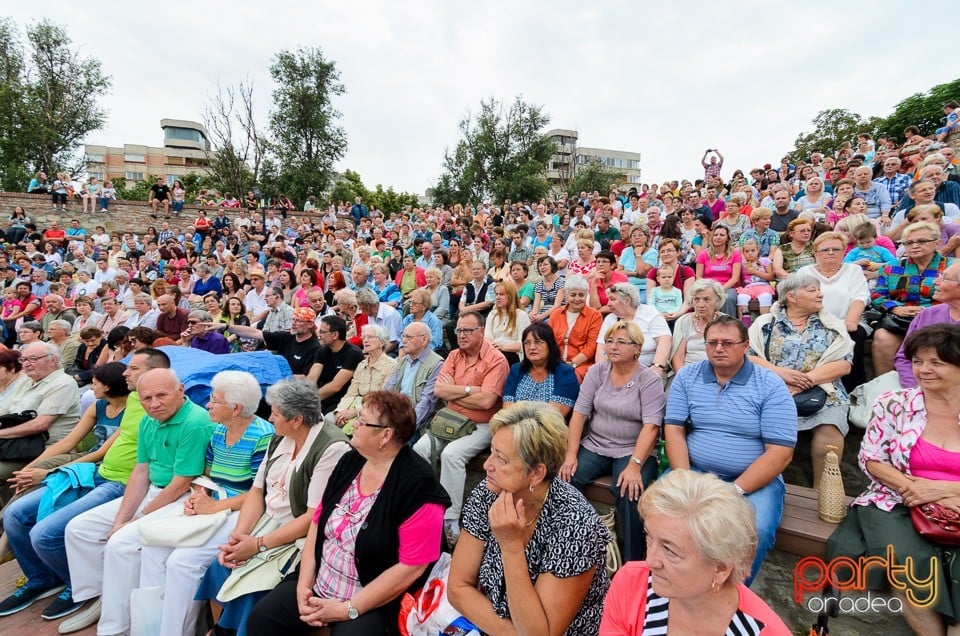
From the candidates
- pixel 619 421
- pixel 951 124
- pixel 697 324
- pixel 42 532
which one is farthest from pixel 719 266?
pixel 951 124

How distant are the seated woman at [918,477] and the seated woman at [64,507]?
181 inches

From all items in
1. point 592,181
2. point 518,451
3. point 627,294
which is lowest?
point 518,451

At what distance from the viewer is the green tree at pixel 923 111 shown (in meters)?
21.1

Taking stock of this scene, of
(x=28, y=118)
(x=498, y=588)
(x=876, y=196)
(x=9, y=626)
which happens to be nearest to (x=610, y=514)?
(x=498, y=588)

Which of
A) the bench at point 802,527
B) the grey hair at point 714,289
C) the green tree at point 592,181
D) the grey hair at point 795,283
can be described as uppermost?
the green tree at point 592,181

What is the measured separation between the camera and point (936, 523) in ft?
6.28

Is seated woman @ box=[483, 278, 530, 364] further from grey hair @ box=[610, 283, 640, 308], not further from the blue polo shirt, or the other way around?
the blue polo shirt

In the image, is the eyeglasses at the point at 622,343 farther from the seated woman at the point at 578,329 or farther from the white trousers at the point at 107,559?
the white trousers at the point at 107,559

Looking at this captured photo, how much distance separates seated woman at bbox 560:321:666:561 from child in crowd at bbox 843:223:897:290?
3.00 m

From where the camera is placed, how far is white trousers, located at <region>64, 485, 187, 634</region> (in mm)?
2758

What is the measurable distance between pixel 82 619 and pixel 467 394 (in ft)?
9.35

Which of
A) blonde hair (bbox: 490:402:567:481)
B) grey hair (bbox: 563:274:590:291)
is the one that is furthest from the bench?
grey hair (bbox: 563:274:590:291)

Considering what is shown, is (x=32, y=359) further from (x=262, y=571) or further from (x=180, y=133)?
(x=180, y=133)

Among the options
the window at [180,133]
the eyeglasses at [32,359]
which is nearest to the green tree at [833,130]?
the eyeglasses at [32,359]
